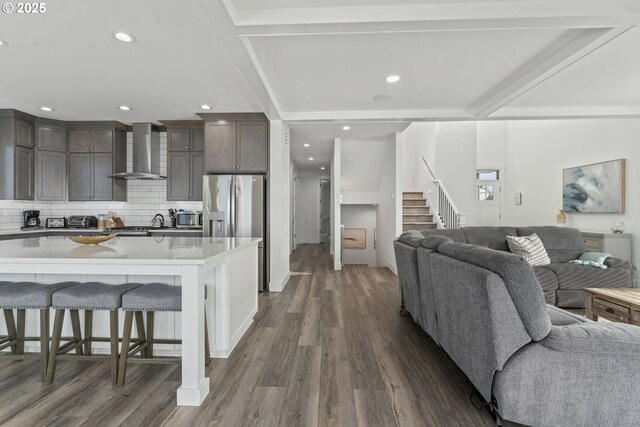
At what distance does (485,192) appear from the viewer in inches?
311

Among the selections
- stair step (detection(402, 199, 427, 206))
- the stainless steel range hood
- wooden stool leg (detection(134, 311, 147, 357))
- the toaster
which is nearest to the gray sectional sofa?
wooden stool leg (detection(134, 311, 147, 357))

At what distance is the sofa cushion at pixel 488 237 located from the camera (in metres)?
3.97

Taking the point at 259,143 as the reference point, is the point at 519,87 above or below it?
above

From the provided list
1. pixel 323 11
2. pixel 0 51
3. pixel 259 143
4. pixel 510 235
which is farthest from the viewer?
pixel 259 143

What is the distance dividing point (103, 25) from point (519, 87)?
4012 mm

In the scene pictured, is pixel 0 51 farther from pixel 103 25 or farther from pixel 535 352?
pixel 535 352

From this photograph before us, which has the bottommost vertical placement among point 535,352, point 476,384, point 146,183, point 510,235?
point 476,384

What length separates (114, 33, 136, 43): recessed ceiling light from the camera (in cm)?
239

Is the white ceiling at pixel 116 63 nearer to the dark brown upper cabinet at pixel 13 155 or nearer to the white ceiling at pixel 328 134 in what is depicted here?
the dark brown upper cabinet at pixel 13 155

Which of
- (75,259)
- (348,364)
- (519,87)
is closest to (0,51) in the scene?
(75,259)

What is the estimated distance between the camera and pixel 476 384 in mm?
1665

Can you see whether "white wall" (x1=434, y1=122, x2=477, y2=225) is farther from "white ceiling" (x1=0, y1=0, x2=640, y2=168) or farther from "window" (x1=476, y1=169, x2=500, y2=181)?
"white ceiling" (x1=0, y1=0, x2=640, y2=168)

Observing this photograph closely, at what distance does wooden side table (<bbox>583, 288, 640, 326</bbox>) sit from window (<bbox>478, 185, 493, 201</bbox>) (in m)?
5.65

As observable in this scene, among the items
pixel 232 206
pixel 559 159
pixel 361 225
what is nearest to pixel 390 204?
pixel 361 225
